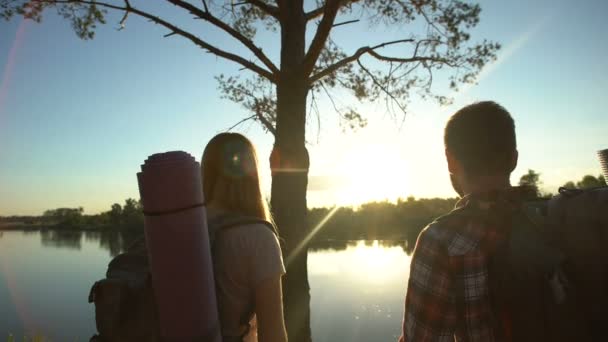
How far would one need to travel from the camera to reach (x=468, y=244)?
1110 mm

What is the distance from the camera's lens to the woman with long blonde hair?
1.31m

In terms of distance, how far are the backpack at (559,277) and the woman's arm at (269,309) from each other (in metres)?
0.71

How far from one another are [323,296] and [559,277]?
80.0 ft

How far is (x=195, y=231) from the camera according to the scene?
3.91ft

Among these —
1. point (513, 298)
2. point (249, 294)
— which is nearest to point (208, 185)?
point (249, 294)

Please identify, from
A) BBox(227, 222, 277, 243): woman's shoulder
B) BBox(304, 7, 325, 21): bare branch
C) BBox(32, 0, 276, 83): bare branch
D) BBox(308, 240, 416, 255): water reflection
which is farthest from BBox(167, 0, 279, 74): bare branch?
BBox(308, 240, 416, 255): water reflection

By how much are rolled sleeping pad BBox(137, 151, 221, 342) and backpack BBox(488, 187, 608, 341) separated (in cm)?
90

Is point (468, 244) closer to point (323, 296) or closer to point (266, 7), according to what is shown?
point (266, 7)

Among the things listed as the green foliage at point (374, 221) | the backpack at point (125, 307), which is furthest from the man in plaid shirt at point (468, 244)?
the green foliage at point (374, 221)

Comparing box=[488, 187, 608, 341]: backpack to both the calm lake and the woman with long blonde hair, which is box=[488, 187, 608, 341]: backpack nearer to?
the woman with long blonde hair

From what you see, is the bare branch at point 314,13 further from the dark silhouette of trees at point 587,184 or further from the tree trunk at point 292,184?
the dark silhouette of trees at point 587,184

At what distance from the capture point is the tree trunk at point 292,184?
4.07m

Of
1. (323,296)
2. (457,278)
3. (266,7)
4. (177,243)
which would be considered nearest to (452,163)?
(457,278)

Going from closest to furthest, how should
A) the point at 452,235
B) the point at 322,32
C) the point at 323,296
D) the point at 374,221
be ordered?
the point at 452,235
the point at 322,32
the point at 323,296
the point at 374,221
